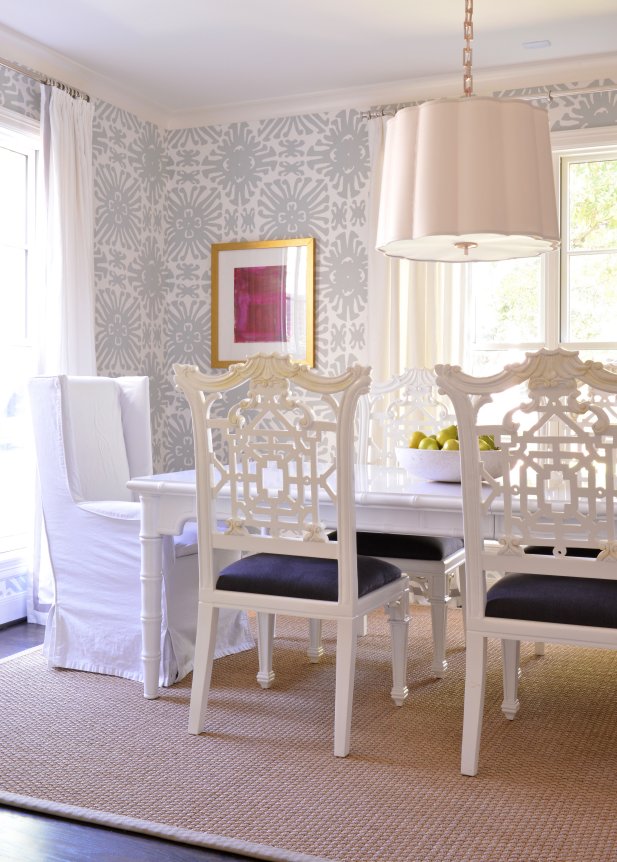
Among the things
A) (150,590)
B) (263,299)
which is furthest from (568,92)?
(150,590)

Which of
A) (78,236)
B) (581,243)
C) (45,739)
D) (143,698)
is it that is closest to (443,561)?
(143,698)

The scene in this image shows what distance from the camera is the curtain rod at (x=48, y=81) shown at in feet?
13.5

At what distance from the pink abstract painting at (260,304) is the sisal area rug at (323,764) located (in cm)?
210

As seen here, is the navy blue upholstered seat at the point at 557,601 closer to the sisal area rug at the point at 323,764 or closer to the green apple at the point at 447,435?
the sisal area rug at the point at 323,764

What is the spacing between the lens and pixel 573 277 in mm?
4531

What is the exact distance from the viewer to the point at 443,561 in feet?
10.3

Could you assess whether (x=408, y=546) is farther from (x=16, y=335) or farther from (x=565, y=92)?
(x=565, y=92)

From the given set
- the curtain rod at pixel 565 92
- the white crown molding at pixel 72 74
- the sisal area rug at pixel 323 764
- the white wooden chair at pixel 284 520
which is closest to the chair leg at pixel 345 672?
the white wooden chair at pixel 284 520

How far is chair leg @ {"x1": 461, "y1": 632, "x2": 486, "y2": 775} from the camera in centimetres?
241

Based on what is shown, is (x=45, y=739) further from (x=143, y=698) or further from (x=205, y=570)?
(x=205, y=570)

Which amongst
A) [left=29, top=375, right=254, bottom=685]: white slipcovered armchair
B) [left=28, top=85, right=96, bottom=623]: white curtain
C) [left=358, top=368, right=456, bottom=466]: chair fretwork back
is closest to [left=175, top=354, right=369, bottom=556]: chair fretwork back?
[left=29, top=375, right=254, bottom=685]: white slipcovered armchair

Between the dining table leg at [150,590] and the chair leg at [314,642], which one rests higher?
the dining table leg at [150,590]

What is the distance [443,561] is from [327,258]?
7.42ft

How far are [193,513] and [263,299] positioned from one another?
7.71 ft
